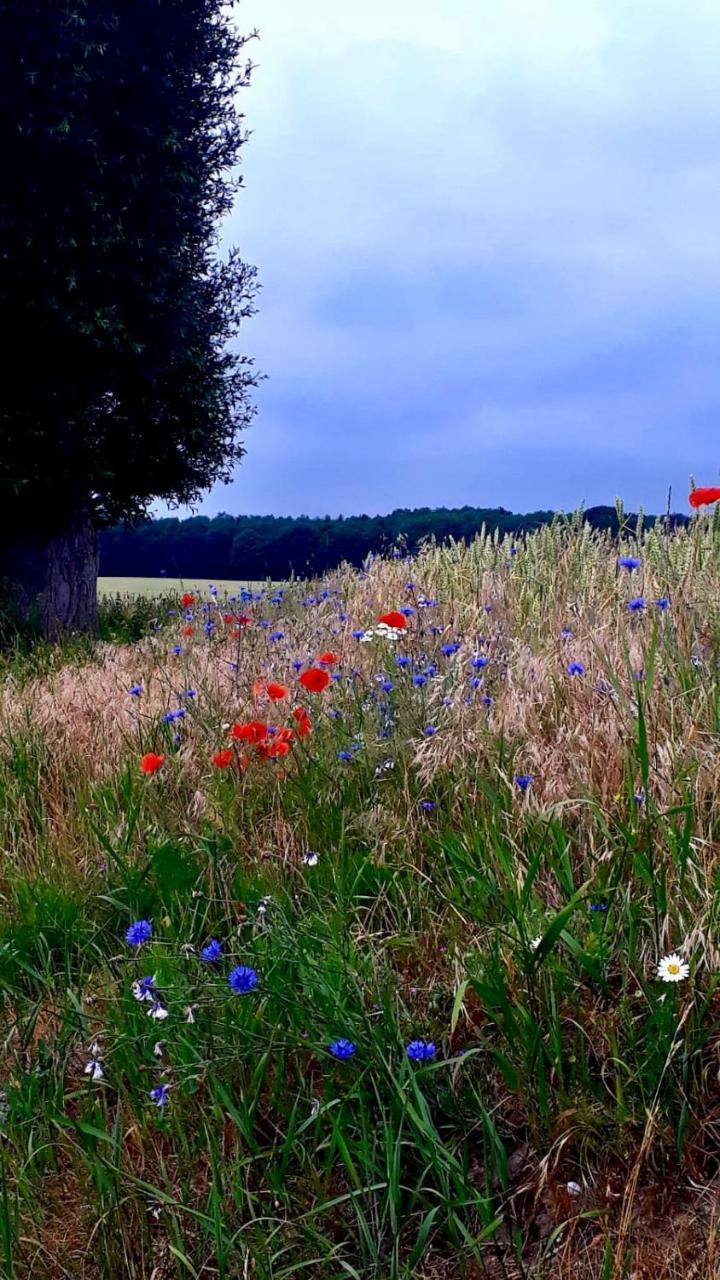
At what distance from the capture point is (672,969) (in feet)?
7.31

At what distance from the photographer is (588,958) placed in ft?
7.53

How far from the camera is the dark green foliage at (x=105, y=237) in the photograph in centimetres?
1193

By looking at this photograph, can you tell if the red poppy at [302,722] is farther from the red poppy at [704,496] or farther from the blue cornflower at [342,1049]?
the red poppy at [704,496]

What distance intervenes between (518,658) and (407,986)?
212 cm

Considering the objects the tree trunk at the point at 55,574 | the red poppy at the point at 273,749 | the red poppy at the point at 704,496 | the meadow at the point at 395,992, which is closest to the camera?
the meadow at the point at 395,992

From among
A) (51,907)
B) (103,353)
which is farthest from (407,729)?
(103,353)

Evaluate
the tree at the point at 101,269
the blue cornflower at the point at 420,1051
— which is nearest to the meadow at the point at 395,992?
the blue cornflower at the point at 420,1051

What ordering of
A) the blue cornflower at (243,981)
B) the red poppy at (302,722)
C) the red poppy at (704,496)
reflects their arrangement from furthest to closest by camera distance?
the red poppy at (704,496) → the red poppy at (302,722) → the blue cornflower at (243,981)

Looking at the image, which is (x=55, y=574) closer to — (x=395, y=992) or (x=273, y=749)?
(x=273, y=749)

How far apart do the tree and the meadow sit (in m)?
9.94

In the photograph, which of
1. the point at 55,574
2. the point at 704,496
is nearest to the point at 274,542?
the point at 55,574

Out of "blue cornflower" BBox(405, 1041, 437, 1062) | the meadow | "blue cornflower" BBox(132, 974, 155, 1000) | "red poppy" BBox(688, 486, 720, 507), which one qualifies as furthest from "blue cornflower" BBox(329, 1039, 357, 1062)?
"red poppy" BBox(688, 486, 720, 507)

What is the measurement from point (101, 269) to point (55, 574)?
4.38 metres

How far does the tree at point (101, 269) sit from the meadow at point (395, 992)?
994 cm
